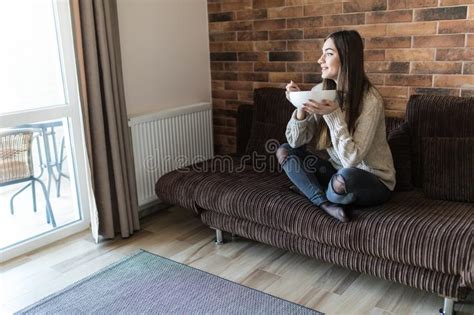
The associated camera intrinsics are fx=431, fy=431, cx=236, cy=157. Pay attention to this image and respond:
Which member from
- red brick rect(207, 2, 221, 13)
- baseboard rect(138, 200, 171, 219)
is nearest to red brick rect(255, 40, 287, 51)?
red brick rect(207, 2, 221, 13)

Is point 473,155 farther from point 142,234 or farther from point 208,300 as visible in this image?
point 142,234

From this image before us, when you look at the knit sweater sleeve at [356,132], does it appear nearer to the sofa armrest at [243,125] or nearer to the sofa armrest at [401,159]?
the sofa armrest at [401,159]

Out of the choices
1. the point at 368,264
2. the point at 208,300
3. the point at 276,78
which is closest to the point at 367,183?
the point at 368,264

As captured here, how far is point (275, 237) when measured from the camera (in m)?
2.32

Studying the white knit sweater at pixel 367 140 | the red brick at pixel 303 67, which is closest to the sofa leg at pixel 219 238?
the white knit sweater at pixel 367 140

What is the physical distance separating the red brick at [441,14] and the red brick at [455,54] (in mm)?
177

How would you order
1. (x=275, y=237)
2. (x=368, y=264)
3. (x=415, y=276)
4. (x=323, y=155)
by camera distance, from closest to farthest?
1. (x=415, y=276)
2. (x=368, y=264)
3. (x=275, y=237)
4. (x=323, y=155)

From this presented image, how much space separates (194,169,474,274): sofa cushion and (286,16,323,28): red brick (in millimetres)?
1133

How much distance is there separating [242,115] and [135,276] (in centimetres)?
140

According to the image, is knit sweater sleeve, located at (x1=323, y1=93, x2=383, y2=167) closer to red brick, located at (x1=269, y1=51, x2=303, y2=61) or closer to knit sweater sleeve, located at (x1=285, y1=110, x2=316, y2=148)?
knit sweater sleeve, located at (x1=285, y1=110, x2=316, y2=148)

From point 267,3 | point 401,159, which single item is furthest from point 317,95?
point 267,3

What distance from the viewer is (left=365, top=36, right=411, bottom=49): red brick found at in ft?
8.56

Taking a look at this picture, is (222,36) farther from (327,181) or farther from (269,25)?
(327,181)

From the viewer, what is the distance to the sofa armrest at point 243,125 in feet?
10.4
